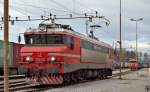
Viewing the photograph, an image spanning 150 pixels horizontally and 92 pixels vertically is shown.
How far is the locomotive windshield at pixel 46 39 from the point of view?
29.2 meters

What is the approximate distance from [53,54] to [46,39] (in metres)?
1.76

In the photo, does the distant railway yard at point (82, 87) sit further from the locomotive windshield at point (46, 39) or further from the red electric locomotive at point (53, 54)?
the locomotive windshield at point (46, 39)

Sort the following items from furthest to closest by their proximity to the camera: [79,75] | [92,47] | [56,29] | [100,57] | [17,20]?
[17,20] → [100,57] → [92,47] → [79,75] → [56,29]

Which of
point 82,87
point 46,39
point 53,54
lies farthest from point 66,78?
point 46,39

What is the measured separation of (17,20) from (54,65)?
22.8 metres

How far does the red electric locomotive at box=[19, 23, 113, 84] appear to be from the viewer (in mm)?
27984

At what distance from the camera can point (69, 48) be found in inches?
1157

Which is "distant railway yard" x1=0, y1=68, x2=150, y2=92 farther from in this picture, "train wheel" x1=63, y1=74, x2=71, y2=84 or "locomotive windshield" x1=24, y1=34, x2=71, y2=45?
"locomotive windshield" x1=24, y1=34, x2=71, y2=45

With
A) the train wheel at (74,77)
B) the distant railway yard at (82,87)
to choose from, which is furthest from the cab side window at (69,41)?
the distant railway yard at (82,87)

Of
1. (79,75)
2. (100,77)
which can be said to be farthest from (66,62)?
(100,77)

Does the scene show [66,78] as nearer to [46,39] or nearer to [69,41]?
[69,41]

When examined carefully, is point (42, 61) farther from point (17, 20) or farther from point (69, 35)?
point (17, 20)

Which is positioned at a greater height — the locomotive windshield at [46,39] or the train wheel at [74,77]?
the locomotive windshield at [46,39]

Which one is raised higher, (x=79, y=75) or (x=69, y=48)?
(x=69, y=48)
